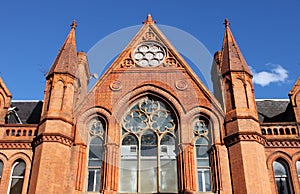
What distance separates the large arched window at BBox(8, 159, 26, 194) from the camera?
1567 cm

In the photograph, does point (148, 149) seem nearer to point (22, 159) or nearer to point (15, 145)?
point (22, 159)

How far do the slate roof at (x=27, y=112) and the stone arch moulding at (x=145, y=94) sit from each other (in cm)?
509

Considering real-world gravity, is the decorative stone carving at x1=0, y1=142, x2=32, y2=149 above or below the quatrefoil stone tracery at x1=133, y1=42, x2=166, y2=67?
below

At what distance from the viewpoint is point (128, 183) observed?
50.7ft

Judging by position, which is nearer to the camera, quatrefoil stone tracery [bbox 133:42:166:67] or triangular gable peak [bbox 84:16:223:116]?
triangular gable peak [bbox 84:16:223:116]

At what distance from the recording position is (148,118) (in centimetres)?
1725

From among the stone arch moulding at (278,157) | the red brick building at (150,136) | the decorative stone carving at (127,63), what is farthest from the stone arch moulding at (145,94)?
the stone arch moulding at (278,157)

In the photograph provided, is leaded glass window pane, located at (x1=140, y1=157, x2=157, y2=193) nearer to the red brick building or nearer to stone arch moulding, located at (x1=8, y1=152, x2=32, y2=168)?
the red brick building

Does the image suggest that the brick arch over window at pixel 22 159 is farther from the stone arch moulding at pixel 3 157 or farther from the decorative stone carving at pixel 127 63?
the decorative stone carving at pixel 127 63

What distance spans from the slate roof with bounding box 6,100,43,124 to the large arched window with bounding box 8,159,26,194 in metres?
3.27

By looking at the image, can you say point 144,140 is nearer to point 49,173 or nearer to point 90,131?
point 90,131

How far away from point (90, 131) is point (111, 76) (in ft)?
10.5

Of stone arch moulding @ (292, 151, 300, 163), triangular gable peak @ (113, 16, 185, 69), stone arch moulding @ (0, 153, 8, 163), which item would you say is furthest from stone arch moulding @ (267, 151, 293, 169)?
stone arch moulding @ (0, 153, 8, 163)

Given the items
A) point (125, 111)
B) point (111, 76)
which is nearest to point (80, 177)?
point (125, 111)
